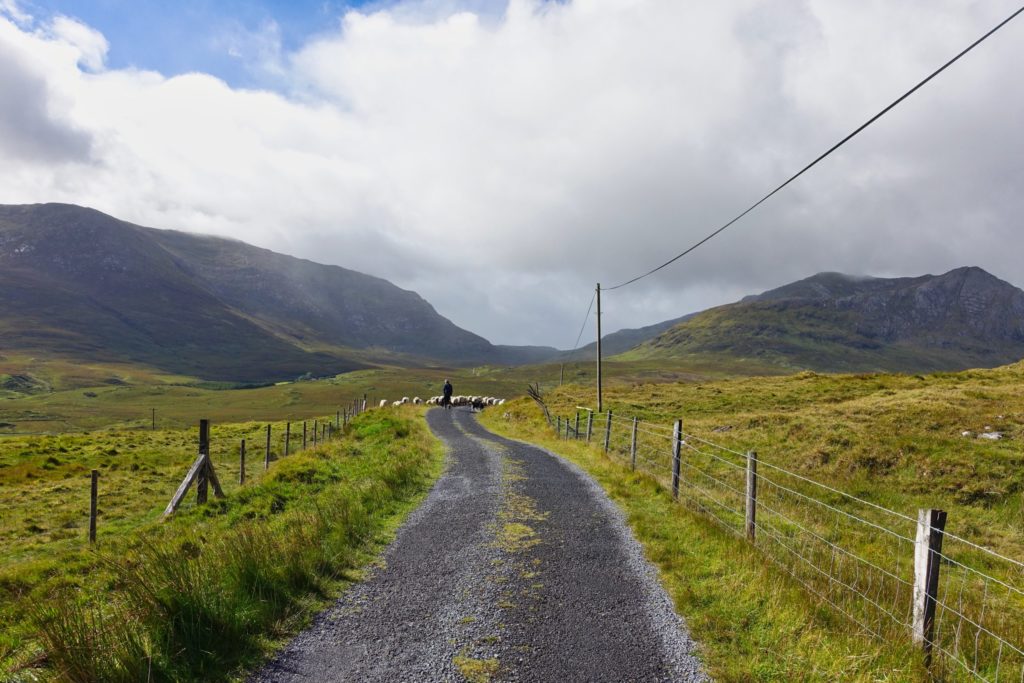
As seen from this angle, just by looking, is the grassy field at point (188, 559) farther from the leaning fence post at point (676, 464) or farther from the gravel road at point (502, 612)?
the leaning fence post at point (676, 464)

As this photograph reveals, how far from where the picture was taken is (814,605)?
781 centimetres

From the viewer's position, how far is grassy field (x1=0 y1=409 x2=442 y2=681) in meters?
5.79

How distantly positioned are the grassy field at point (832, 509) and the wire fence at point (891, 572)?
0.20 feet

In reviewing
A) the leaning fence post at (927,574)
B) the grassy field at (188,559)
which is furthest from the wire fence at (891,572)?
the grassy field at (188,559)

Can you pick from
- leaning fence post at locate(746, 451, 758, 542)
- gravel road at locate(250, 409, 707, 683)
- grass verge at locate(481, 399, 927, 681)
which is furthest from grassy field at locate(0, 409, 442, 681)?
leaning fence post at locate(746, 451, 758, 542)

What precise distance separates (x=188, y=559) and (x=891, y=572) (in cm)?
1370

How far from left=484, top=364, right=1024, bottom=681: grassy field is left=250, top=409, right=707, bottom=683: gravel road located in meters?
0.71

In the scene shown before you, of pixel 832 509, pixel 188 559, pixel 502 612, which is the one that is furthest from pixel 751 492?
pixel 188 559

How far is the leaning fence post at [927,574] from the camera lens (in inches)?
246

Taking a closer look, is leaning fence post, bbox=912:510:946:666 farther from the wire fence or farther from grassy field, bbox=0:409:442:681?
grassy field, bbox=0:409:442:681

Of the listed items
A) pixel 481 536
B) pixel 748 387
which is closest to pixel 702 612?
pixel 481 536

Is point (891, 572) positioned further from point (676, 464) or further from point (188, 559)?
point (188, 559)

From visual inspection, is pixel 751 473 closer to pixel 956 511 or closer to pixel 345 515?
pixel 345 515

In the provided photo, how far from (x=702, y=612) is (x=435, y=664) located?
3799 mm
